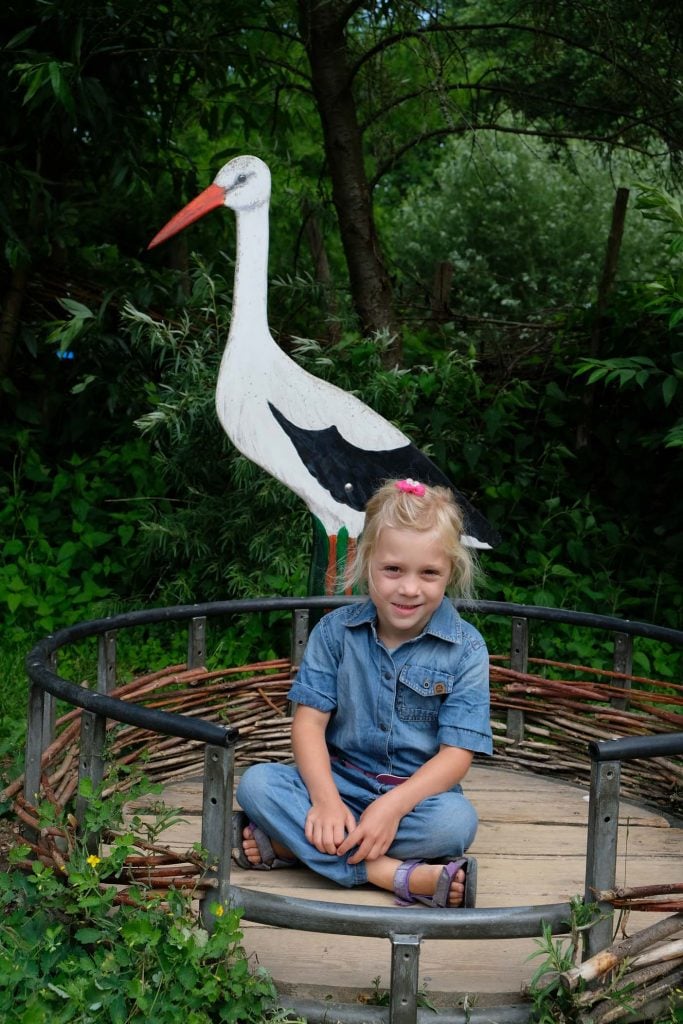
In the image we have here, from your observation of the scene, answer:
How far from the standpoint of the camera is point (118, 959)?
6.41ft

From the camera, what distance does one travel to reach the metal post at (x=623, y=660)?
3.34 meters

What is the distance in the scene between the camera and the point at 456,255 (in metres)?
13.3

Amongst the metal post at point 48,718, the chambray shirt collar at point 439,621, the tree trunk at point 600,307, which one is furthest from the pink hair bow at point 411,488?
the tree trunk at point 600,307

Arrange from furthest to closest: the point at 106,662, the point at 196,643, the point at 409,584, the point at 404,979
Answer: the point at 196,643
the point at 106,662
the point at 409,584
the point at 404,979

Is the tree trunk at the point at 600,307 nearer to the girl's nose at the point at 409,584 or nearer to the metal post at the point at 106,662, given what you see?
the metal post at the point at 106,662

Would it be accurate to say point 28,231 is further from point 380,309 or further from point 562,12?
point 562,12

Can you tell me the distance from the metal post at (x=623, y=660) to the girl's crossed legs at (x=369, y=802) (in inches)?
40.7

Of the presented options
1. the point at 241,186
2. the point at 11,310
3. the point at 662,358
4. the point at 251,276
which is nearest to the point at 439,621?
the point at 251,276

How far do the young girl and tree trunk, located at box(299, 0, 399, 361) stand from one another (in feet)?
8.92

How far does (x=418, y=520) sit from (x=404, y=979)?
0.91 metres

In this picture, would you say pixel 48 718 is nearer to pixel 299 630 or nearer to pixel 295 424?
pixel 299 630

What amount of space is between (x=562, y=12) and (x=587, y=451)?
2.01 metres

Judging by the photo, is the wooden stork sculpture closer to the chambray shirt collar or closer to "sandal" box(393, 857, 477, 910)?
the chambray shirt collar

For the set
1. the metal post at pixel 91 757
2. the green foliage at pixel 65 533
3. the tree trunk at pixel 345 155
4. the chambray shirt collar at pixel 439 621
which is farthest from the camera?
the green foliage at pixel 65 533
